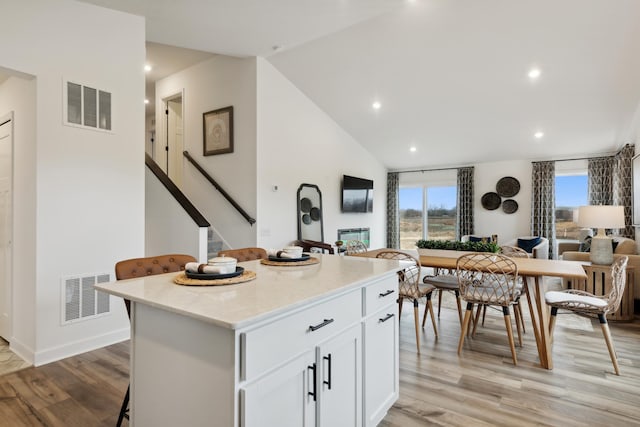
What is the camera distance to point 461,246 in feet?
11.7

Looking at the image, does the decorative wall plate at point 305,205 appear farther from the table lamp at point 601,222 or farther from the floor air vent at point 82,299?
the table lamp at point 601,222

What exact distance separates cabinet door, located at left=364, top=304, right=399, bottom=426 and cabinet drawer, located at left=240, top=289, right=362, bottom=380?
0.23 m

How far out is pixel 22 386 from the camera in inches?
95.5

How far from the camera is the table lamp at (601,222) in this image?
3.73 metres

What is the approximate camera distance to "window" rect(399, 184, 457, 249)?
8.55 meters

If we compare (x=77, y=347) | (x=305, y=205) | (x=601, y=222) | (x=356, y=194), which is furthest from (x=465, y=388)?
(x=356, y=194)

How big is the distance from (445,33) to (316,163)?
9.27 feet

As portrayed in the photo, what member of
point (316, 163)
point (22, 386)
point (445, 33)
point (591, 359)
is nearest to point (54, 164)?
point (22, 386)

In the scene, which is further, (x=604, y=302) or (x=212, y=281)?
(x=604, y=302)

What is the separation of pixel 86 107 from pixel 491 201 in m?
7.69

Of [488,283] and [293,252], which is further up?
[293,252]

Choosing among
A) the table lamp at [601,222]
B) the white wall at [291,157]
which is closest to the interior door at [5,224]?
the white wall at [291,157]

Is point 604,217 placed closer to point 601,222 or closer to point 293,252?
point 601,222

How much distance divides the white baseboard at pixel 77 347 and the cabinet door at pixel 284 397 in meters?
2.62
